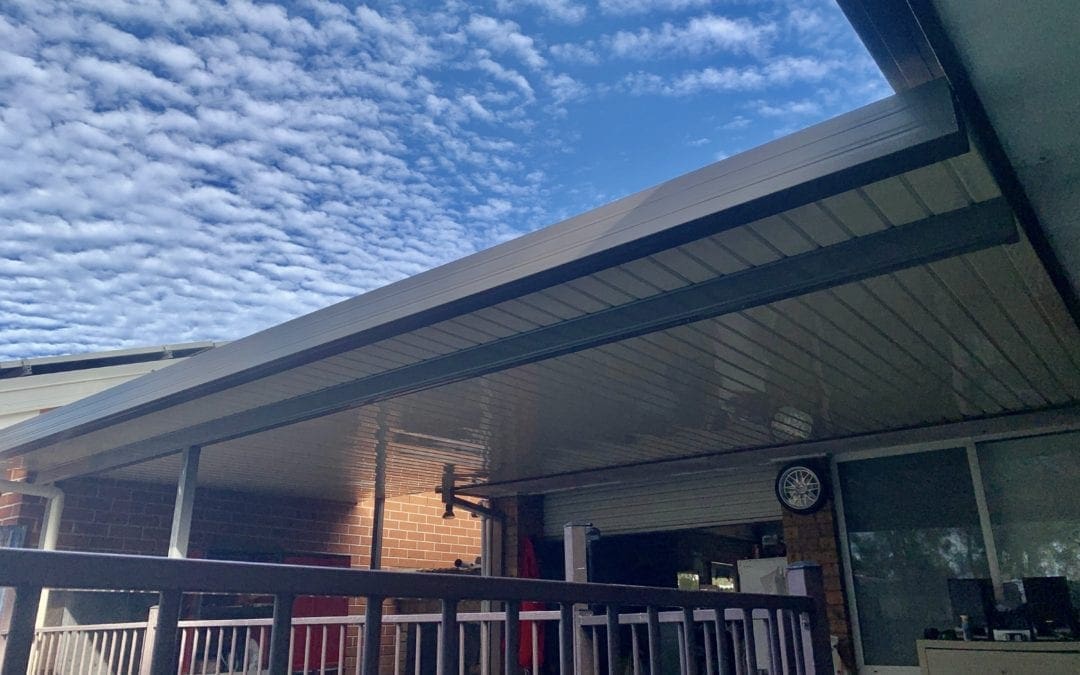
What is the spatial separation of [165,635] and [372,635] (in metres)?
0.29

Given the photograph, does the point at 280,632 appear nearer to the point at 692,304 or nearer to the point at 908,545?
the point at 692,304

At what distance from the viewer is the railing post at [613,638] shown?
156cm

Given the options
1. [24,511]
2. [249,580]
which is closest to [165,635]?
[249,580]

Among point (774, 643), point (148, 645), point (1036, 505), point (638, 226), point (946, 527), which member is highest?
point (638, 226)

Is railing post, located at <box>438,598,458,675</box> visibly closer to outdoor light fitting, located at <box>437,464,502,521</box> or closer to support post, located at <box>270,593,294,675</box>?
support post, located at <box>270,593,294,675</box>

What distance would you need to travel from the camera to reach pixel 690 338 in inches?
152

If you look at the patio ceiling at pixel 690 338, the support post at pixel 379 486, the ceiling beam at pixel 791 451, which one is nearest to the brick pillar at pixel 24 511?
the patio ceiling at pixel 690 338

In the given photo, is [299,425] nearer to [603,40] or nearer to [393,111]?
[603,40]

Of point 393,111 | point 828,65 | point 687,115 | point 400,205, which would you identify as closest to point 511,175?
point 400,205

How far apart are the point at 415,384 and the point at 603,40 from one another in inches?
461

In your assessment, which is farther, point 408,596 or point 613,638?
point 613,638

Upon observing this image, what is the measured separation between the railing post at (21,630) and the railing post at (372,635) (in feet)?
1.36

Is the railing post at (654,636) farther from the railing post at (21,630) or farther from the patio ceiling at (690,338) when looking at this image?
the patio ceiling at (690,338)

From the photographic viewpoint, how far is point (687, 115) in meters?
15.9
